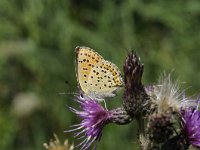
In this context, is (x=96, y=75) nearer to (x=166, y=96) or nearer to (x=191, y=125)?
(x=166, y=96)

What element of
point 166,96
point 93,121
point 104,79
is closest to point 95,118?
point 93,121

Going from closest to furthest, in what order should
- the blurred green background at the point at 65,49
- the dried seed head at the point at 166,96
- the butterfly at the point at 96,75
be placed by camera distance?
the dried seed head at the point at 166,96 → the butterfly at the point at 96,75 → the blurred green background at the point at 65,49

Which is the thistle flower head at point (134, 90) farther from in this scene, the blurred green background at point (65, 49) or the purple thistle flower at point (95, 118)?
the blurred green background at point (65, 49)

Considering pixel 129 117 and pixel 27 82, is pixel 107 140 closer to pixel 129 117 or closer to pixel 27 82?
pixel 27 82

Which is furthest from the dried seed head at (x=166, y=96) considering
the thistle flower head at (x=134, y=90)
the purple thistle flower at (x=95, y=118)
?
the purple thistle flower at (x=95, y=118)

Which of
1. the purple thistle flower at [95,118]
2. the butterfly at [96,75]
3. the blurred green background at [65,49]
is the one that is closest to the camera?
the purple thistle flower at [95,118]

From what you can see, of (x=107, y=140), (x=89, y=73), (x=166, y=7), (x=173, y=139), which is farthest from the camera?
(x=166, y=7)

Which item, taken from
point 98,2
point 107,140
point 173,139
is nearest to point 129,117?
point 173,139
